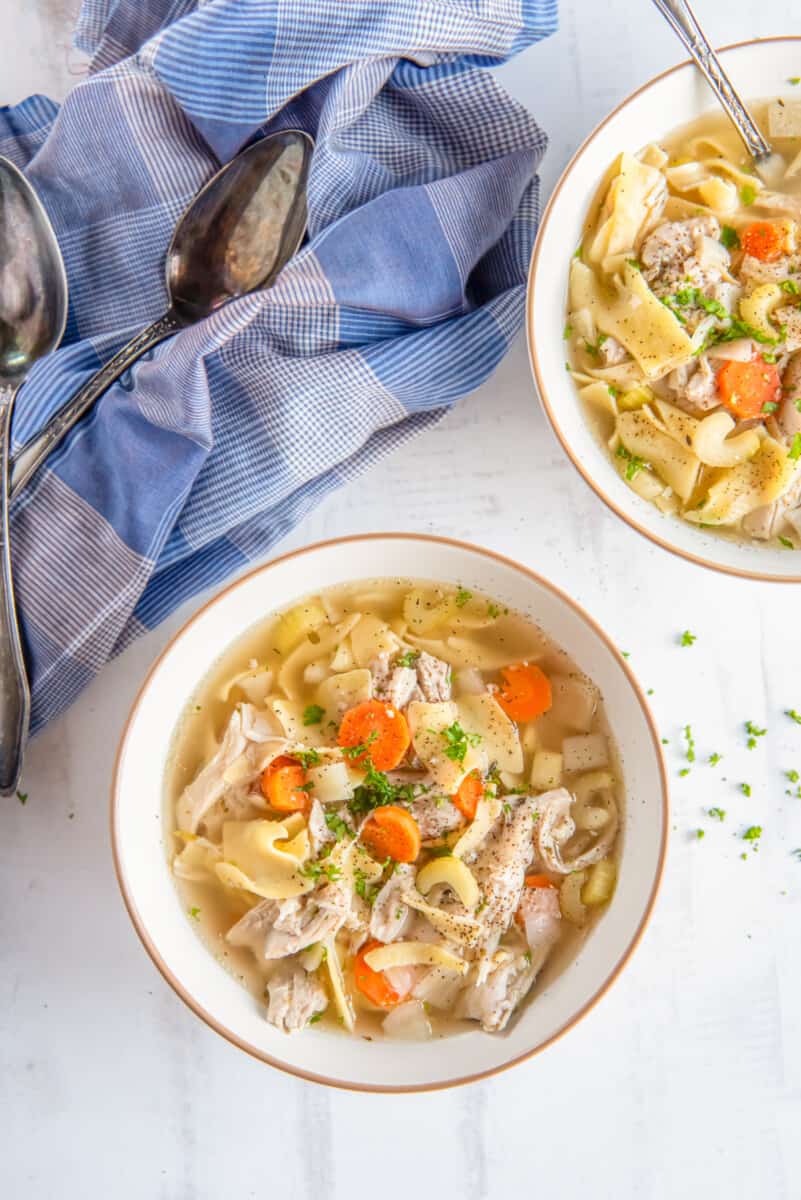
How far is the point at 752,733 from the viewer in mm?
2990

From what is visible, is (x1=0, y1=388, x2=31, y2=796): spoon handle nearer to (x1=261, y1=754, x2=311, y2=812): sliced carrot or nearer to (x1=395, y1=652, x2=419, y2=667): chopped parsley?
(x1=261, y1=754, x2=311, y2=812): sliced carrot

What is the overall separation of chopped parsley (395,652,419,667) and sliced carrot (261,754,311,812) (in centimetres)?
38

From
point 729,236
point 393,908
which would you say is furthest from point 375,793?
point 729,236

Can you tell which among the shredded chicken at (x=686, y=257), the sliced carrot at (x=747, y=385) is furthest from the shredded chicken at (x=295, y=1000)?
the shredded chicken at (x=686, y=257)

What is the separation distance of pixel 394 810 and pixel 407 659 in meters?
0.40

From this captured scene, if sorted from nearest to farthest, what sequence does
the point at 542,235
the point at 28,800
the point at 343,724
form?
1. the point at 542,235
2. the point at 343,724
3. the point at 28,800

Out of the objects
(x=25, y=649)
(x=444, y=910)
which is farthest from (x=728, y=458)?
(x=25, y=649)

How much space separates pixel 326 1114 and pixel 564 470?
196cm

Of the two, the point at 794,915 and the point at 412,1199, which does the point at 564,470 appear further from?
the point at 412,1199

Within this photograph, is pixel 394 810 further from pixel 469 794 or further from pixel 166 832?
pixel 166 832

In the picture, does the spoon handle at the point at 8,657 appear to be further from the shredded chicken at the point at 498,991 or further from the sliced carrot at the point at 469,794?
the shredded chicken at the point at 498,991

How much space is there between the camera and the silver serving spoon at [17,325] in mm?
2646

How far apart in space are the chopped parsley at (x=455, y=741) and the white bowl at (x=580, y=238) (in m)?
0.70

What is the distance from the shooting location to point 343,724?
2746 millimetres
